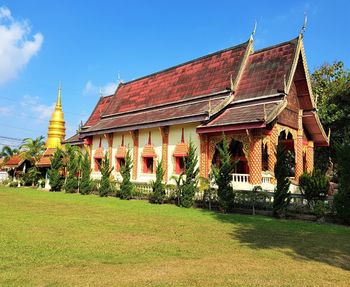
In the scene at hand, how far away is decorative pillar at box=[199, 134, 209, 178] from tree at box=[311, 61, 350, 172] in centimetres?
845

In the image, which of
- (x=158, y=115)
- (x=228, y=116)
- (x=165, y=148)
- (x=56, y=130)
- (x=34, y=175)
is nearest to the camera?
(x=228, y=116)

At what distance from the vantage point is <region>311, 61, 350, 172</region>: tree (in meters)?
22.1

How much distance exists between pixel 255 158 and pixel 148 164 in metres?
7.91

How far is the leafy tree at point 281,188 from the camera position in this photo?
38.9 feet

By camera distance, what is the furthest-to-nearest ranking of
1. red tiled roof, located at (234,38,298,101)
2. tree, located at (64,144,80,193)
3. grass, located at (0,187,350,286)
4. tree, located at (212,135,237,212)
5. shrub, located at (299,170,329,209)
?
1. tree, located at (64,144,80,193)
2. red tiled roof, located at (234,38,298,101)
3. tree, located at (212,135,237,212)
4. shrub, located at (299,170,329,209)
5. grass, located at (0,187,350,286)

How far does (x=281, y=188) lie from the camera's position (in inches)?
468

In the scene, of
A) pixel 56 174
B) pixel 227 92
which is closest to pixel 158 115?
pixel 227 92

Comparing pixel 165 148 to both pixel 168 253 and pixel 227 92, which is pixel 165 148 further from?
pixel 168 253

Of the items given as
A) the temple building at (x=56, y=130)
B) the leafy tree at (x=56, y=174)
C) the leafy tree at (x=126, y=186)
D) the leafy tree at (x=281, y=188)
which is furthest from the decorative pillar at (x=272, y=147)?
the temple building at (x=56, y=130)

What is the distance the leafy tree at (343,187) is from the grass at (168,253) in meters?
0.69

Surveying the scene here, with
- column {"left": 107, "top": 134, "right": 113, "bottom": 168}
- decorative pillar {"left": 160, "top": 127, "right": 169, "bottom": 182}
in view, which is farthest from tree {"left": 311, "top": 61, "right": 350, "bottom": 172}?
column {"left": 107, "top": 134, "right": 113, "bottom": 168}

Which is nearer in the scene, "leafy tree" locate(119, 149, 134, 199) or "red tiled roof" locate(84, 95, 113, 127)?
"leafy tree" locate(119, 149, 134, 199)

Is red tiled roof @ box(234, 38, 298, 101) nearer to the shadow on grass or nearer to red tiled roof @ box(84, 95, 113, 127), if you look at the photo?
the shadow on grass

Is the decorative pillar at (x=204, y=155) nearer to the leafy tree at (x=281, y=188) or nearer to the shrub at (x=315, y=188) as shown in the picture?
the leafy tree at (x=281, y=188)
